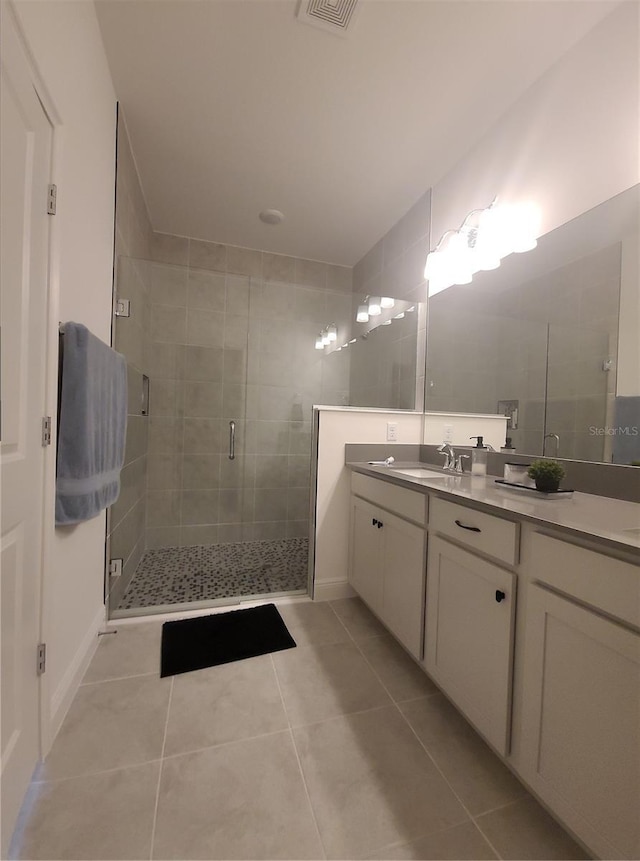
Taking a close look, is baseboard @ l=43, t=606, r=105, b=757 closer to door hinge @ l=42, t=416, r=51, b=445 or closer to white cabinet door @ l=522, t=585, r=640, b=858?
door hinge @ l=42, t=416, r=51, b=445

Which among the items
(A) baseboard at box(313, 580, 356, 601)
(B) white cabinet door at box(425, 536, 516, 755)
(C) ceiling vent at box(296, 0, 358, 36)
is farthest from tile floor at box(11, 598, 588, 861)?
(C) ceiling vent at box(296, 0, 358, 36)

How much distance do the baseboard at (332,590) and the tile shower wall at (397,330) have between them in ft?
4.25

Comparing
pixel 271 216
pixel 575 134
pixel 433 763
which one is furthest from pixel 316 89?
pixel 433 763

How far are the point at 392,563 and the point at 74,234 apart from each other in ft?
6.22

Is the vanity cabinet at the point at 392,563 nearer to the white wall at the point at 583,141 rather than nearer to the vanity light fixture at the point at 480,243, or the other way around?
the white wall at the point at 583,141

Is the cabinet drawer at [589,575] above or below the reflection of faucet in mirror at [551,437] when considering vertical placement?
below

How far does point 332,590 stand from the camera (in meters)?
2.20

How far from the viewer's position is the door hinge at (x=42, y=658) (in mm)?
1075

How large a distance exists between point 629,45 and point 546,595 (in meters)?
2.01

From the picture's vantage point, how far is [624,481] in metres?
1.25

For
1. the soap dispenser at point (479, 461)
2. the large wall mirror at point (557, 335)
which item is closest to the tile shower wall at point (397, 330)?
the large wall mirror at point (557, 335)

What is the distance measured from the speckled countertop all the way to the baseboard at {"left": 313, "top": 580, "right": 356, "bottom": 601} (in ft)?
3.06

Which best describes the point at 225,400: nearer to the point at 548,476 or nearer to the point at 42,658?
the point at 42,658

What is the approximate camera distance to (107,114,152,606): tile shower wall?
6.38ft
